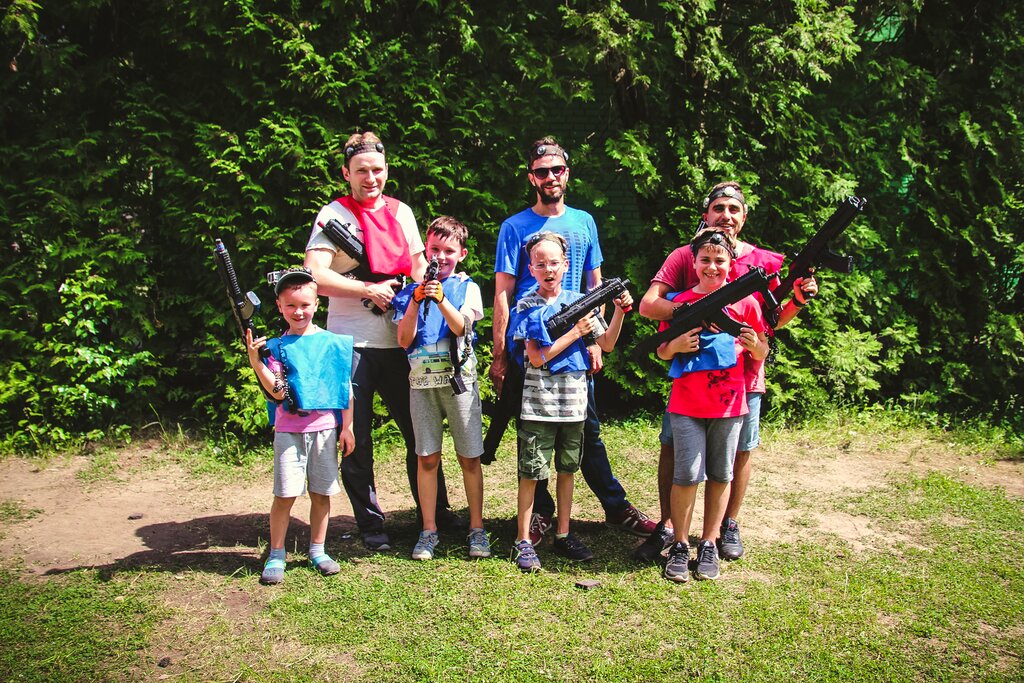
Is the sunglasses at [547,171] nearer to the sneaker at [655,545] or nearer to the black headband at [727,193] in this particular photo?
the black headband at [727,193]

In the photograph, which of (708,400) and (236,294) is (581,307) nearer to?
(708,400)

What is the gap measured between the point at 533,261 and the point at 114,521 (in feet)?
11.0

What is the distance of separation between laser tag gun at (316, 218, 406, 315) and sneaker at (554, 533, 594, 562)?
5.76 ft

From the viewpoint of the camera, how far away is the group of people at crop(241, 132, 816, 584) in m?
4.42

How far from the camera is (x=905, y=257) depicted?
766 centimetres

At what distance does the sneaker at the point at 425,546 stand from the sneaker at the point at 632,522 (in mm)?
1175

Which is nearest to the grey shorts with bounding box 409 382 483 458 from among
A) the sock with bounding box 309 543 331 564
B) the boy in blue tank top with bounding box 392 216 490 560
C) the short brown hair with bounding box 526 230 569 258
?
the boy in blue tank top with bounding box 392 216 490 560

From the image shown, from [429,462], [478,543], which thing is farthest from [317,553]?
[478,543]

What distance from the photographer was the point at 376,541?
193 inches

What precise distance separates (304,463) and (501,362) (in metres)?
1.27

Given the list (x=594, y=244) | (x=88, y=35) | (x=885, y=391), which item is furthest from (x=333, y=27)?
(x=885, y=391)

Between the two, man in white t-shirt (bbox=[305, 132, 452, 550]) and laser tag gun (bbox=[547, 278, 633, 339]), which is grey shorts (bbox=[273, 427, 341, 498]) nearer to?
man in white t-shirt (bbox=[305, 132, 452, 550])

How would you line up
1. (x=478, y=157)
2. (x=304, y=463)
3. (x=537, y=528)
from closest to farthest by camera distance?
1. (x=304, y=463)
2. (x=537, y=528)
3. (x=478, y=157)

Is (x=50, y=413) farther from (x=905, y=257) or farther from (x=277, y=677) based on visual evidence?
(x=905, y=257)
